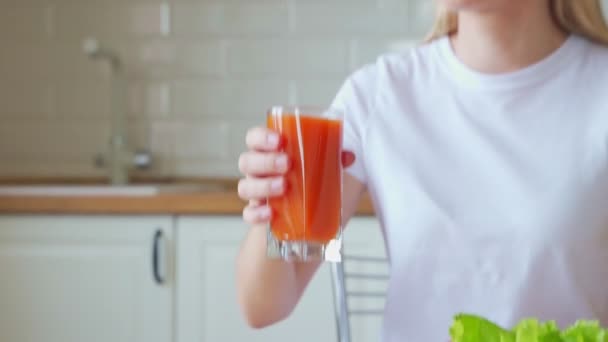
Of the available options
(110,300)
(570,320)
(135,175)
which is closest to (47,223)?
(110,300)

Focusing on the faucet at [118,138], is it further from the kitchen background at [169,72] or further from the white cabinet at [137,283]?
the white cabinet at [137,283]

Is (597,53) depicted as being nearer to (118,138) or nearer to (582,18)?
(582,18)

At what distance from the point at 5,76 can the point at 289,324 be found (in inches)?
46.0

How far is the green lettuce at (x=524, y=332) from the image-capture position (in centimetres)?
45

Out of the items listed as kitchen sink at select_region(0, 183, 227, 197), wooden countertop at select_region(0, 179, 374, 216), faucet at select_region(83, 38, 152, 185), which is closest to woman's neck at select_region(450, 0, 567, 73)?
wooden countertop at select_region(0, 179, 374, 216)

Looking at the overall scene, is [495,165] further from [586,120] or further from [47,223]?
[47,223]

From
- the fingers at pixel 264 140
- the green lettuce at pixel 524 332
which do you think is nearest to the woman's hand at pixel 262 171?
the fingers at pixel 264 140

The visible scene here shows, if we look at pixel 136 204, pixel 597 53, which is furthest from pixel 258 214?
pixel 136 204

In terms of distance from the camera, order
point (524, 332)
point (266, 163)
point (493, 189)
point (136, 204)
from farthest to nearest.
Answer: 1. point (136, 204)
2. point (493, 189)
3. point (266, 163)
4. point (524, 332)

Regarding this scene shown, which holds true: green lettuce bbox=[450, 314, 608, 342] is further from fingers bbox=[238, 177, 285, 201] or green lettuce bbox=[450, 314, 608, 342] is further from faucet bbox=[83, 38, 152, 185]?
faucet bbox=[83, 38, 152, 185]

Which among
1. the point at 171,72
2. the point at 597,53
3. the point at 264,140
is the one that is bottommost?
the point at 264,140

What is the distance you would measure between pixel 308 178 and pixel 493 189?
14.3 inches

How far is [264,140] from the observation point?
0.87 metres

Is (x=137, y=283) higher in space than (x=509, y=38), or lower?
lower
